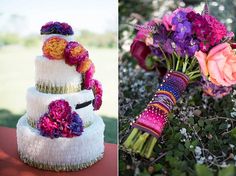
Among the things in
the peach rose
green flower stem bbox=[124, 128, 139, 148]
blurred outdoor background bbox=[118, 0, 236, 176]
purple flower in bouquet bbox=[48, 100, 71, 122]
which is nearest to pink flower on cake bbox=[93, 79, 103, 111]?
blurred outdoor background bbox=[118, 0, 236, 176]

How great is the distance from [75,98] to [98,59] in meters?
1.75

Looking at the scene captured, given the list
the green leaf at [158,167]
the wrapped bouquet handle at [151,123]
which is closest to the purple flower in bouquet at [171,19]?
the wrapped bouquet handle at [151,123]

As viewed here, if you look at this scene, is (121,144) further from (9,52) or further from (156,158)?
(9,52)

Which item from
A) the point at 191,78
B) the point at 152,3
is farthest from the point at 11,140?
the point at 152,3

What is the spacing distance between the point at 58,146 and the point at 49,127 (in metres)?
0.10

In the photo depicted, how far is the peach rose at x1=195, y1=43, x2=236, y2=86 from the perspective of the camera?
5.64 ft

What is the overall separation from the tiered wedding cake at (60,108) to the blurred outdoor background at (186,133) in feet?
0.67

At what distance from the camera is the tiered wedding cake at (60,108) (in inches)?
66.8

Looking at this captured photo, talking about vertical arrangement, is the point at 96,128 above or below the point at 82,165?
above

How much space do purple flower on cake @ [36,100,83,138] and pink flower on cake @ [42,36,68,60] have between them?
20cm

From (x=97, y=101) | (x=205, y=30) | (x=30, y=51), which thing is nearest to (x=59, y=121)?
(x=97, y=101)

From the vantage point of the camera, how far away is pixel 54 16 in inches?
88.0

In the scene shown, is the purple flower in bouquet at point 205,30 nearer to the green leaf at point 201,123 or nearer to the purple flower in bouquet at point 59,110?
the green leaf at point 201,123

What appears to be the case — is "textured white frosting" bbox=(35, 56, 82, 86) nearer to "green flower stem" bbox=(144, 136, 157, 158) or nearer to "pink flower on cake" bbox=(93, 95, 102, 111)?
"pink flower on cake" bbox=(93, 95, 102, 111)
